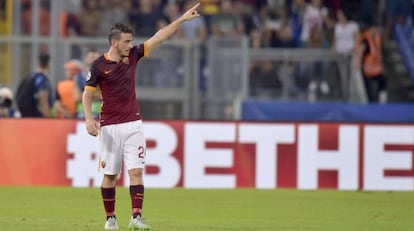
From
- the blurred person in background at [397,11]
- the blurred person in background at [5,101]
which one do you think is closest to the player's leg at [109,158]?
the blurred person in background at [5,101]

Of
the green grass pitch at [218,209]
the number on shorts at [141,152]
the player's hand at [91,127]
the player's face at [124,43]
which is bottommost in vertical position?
the green grass pitch at [218,209]

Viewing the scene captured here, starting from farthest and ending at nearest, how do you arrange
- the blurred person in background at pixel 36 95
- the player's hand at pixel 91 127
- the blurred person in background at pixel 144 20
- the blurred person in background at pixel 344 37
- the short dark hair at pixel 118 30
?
the blurred person in background at pixel 144 20 < the blurred person in background at pixel 344 37 < the blurred person in background at pixel 36 95 < the short dark hair at pixel 118 30 < the player's hand at pixel 91 127

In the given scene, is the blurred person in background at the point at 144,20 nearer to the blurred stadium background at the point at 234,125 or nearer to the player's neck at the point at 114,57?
the blurred stadium background at the point at 234,125

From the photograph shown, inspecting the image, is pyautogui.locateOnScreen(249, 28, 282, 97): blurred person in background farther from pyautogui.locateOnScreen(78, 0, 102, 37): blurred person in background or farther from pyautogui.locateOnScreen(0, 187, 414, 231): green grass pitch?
pyautogui.locateOnScreen(0, 187, 414, 231): green grass pitch

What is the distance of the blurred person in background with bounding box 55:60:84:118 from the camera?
24.4m

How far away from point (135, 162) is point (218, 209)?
3632mm

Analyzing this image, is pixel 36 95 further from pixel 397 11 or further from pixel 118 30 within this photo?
pixel 118 30

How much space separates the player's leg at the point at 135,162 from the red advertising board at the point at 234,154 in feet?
26.1

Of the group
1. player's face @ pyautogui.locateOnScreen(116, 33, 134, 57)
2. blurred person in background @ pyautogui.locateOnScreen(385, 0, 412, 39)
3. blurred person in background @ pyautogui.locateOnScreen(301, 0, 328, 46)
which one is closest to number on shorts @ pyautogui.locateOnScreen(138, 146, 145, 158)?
player's face @ pyautogui.locateOnScreen(116, 33, 134, 57)

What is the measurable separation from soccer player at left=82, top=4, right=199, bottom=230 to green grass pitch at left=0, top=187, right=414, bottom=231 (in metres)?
0.61

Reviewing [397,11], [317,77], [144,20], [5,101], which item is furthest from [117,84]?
[397,11]

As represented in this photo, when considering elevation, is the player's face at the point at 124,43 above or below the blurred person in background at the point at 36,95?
above

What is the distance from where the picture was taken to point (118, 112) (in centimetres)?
1483

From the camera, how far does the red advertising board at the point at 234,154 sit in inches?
899
